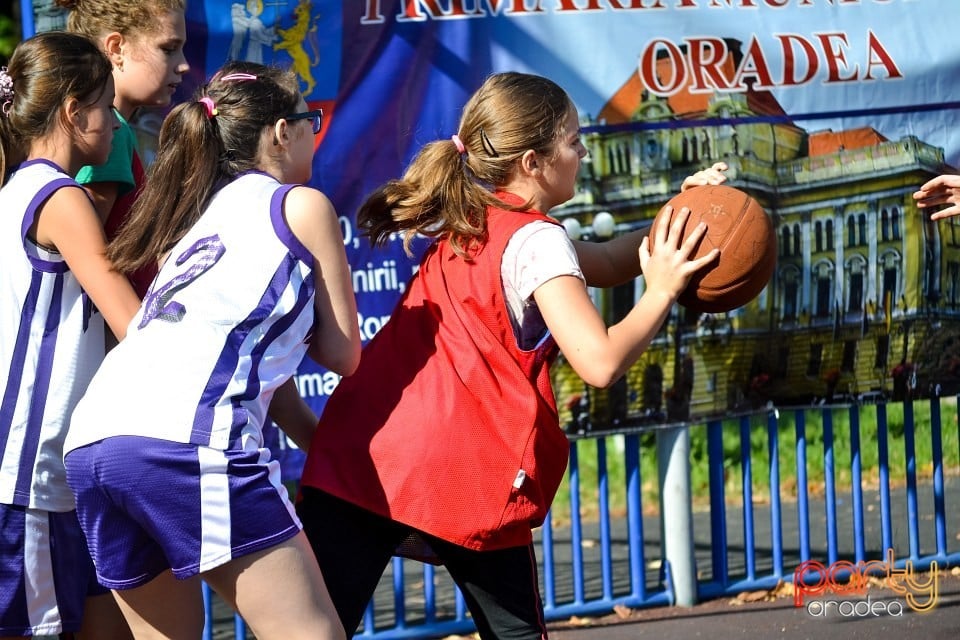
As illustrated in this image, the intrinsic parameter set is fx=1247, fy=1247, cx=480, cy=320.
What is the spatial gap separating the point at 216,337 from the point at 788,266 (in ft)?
9.55

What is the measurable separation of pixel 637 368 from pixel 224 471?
2.54 metres

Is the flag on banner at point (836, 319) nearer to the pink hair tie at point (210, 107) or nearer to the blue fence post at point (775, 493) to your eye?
the blue fence post at point (775, 493)

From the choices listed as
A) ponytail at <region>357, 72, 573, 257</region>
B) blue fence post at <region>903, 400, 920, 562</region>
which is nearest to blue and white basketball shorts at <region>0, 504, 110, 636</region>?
ponytail at <region>357, 72, 573, 257</region>

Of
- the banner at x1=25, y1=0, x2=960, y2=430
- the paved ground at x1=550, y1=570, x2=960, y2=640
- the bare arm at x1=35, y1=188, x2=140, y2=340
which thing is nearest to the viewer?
the bare arm at x1=35, y1=188, x2=140, y2=340

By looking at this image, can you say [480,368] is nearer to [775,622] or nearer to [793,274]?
[793,274]

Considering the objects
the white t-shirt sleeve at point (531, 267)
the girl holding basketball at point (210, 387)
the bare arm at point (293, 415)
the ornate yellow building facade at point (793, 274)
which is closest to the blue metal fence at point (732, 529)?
the ornate yellow building facade at point (793, 274)

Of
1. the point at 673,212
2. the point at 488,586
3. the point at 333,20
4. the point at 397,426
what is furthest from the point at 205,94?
the point at 333,20

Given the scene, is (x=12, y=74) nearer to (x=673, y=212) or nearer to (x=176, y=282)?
(x=176, y=282)

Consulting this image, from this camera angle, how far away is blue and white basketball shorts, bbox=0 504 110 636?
287 centimetres

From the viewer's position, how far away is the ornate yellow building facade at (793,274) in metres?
4.64

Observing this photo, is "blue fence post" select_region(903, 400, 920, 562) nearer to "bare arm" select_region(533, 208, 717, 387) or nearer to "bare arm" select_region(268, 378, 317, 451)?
"bare arm" select_region(533, 208, 717, 387)

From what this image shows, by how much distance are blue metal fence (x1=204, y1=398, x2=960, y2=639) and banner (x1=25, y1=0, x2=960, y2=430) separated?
22cm

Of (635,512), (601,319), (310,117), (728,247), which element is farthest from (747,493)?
(310,117)

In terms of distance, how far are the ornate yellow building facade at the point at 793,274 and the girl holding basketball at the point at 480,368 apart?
1606 mm
